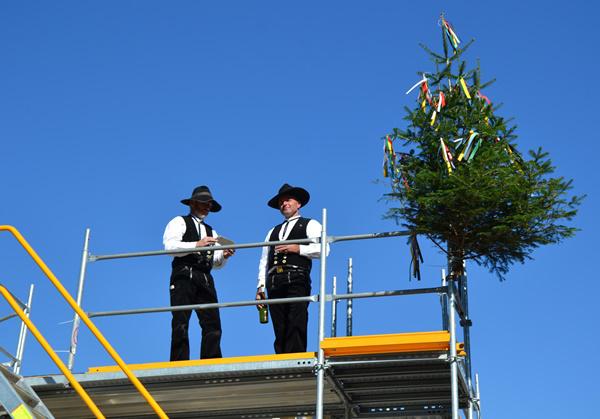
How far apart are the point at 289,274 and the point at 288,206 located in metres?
0.78

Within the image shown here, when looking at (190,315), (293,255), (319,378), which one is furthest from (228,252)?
(319,378)

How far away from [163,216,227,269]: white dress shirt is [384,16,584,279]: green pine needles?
6.76 ft

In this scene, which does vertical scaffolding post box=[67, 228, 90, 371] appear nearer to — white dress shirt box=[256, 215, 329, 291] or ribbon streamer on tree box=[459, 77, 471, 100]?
white dress shirt box=[256, 215, 329, 291]

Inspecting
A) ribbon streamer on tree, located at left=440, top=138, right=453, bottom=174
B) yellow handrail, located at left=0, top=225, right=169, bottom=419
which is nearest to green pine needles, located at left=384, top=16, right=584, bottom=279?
ribbon streamer on tree, located at left=440, top=138, right=453, bottom=174

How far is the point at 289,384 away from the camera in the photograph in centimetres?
843

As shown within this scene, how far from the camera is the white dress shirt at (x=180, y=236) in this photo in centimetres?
910

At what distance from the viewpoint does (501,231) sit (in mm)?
7805

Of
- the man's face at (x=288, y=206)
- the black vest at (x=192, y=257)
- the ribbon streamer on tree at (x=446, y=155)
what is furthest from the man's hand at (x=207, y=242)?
the ribbon streamer on tree at (x=446, y=155)

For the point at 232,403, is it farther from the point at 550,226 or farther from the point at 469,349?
the point at 550,226

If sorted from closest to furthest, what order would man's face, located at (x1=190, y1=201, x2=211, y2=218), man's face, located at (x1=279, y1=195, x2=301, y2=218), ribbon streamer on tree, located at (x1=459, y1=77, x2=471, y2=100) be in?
ribbon streamer on tree, located at (x1=459, y1=77, x2=471, y2=100) < man's face, located at (x1=279, y1=195, x2=301, y2=218) < man's face, located at (x1=190, y1=201, x2=211, y2=218)

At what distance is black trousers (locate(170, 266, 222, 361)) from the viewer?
8945 mm

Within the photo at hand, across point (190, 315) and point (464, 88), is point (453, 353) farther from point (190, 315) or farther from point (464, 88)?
point (190, 315)

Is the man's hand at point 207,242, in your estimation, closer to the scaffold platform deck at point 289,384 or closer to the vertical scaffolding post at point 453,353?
the scaffold platform deck at point 289,384

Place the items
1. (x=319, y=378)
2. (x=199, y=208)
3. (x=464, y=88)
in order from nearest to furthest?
1. (x=319, y=378)
2. (x=464, y=88)
3. (x=199, y=208)
